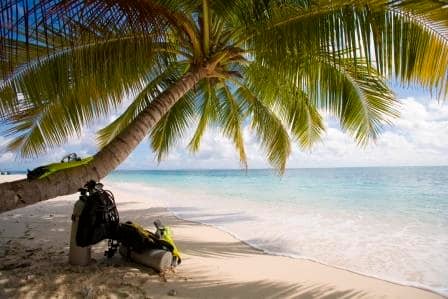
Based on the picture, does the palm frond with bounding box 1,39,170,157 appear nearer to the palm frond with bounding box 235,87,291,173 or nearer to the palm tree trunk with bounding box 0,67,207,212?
the palm tree trunk with bounding box 0,67,207,212

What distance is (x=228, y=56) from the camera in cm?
469

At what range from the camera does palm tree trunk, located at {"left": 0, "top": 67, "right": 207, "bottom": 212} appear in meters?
2.58

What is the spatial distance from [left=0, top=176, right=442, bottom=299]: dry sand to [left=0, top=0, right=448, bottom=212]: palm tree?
3.54ft

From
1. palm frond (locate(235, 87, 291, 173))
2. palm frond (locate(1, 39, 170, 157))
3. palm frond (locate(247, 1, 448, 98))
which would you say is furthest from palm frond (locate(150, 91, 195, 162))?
palm frond (locate(247, 1, 448, 98))

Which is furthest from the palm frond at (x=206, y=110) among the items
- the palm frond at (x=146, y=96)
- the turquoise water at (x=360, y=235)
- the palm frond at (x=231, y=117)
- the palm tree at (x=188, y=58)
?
the turquoise water at (x=360, y=235)

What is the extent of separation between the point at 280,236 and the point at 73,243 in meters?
4.19

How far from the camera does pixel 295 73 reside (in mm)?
4238

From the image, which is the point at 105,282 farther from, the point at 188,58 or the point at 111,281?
the point at 188,58

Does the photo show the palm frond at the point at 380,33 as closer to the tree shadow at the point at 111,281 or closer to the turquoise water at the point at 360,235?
the tree shadow at the point at 111,281

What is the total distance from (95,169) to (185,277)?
1.60m

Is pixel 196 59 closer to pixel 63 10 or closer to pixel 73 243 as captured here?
pixel 73 243

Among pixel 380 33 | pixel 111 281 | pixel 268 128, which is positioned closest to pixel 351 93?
pixel 380 33

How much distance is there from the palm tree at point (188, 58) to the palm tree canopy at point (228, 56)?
1 cm

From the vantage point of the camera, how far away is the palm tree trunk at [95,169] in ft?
8.45
